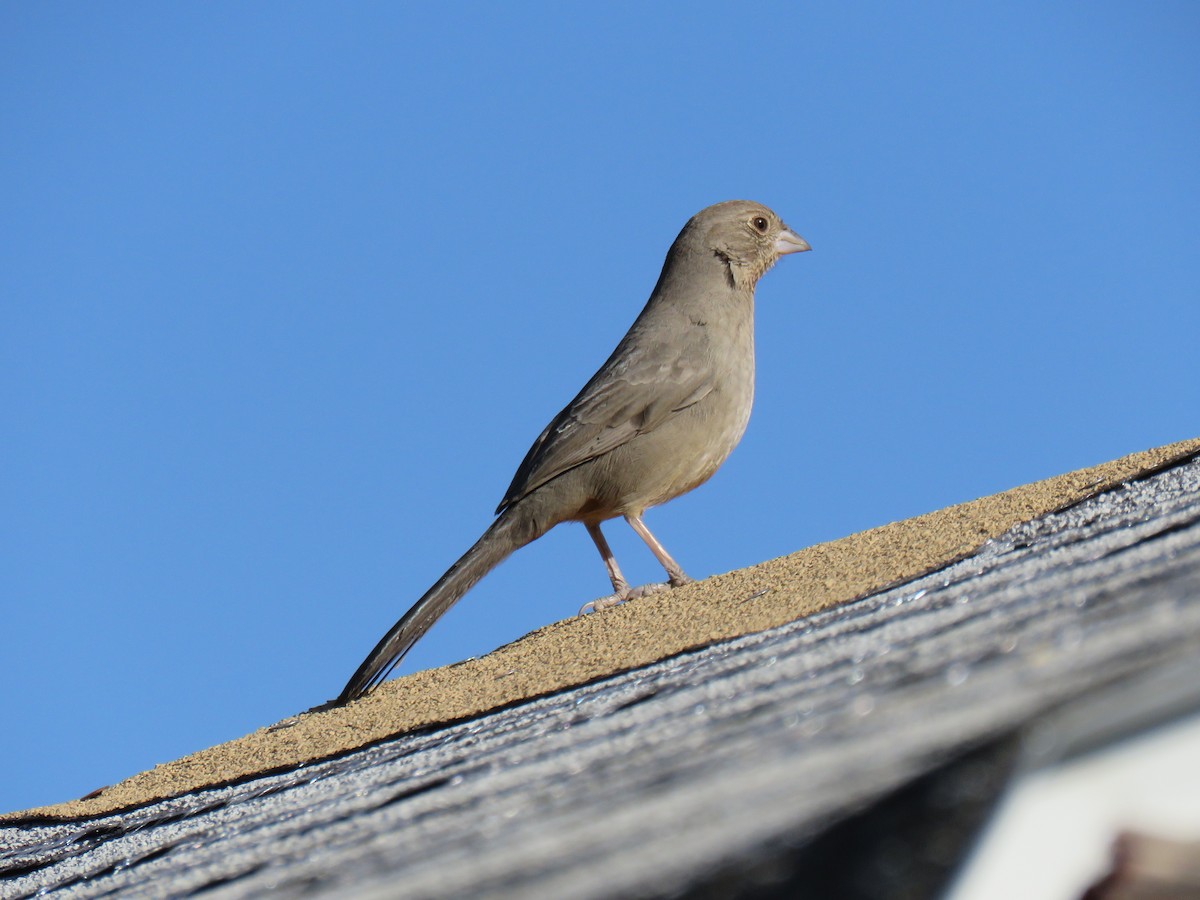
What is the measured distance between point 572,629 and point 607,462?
2.11m

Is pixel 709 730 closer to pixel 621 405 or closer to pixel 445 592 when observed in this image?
pixel 445 592

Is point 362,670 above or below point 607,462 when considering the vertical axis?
below

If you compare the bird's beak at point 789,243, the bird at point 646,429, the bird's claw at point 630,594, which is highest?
the bird's beak at point 789,243

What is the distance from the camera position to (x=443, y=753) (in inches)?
129

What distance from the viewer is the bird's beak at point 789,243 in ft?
28.1

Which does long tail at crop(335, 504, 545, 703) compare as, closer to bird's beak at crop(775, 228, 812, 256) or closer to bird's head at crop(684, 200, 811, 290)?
bird's head at crop(684, 200, 811, 290)

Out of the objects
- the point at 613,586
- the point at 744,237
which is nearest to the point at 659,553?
the point at 613,586

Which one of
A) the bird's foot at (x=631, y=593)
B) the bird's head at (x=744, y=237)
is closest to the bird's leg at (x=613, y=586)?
the bird's foot at (x=631, y=593)

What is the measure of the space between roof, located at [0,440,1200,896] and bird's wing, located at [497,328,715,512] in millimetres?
2051

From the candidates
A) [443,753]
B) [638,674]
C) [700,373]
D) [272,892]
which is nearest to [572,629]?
[638,674]

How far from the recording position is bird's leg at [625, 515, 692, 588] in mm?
6723

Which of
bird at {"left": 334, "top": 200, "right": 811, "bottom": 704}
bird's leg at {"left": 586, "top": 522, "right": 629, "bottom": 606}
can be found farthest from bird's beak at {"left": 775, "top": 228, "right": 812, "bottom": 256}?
bird's leg at {"left": 586, "top": 522, "right": 629, "bottom": 606}

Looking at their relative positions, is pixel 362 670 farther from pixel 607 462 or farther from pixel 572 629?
pixel 607 462

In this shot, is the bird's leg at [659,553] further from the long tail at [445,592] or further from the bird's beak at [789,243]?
the bird's beak at [789,243]
